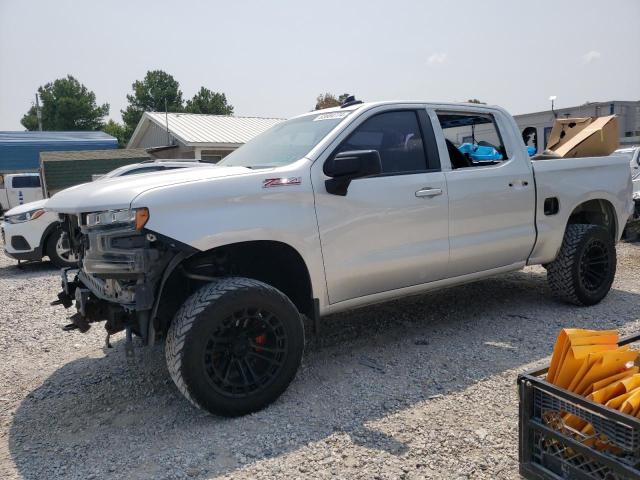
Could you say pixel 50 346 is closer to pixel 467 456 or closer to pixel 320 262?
pixel 320 262

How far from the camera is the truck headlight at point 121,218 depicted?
9.71ft

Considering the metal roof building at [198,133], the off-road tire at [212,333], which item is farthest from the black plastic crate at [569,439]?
the metal roof building at [198,133]

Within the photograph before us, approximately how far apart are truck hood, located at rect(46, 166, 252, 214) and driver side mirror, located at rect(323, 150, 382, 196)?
1.82 feet

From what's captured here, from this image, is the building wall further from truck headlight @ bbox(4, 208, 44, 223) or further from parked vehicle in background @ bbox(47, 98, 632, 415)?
parked vehicle in background @ bbox(47, 98, 632, 415)

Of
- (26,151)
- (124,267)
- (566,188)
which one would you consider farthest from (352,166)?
(26,151)

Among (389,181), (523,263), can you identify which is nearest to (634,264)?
(523,263)

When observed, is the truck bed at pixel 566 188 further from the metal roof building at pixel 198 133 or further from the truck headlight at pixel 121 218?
the metal roof building at pixel 198 133

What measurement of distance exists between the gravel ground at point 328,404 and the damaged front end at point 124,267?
0.63 meters

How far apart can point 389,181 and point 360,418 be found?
1.68 metres

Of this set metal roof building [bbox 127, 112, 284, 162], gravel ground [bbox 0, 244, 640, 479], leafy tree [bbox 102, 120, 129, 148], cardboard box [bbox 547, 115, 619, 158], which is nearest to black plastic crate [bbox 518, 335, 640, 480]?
gravel ground [bbox 0, 244, 640, 479]

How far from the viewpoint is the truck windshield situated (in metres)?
3.84

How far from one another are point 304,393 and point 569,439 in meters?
1.90

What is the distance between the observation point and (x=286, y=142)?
4141 millimetres

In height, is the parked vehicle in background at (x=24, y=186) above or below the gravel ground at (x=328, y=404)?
above
